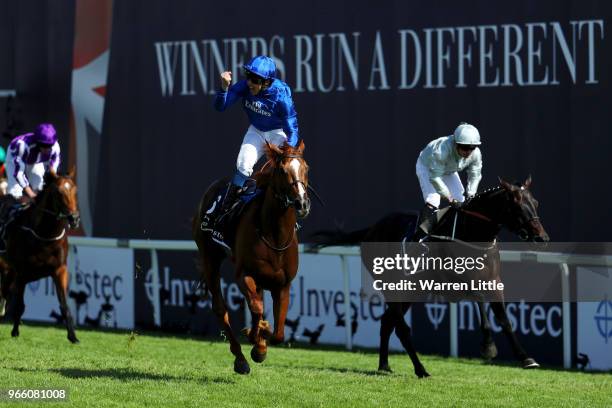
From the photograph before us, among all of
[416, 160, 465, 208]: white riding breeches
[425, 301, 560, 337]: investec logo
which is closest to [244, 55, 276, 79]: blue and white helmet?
[416, 160, 465, 208]: white riding breeches

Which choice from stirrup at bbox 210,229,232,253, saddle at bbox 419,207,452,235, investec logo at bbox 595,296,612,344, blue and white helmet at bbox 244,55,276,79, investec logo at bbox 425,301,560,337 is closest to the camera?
blue and white helmet at bbox 244,55,276,79

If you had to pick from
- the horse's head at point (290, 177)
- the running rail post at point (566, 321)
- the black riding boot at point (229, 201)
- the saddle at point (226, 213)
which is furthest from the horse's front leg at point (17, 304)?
the running rail post at point (566, 321)

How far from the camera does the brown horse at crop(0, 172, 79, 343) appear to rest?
1297 centimetres

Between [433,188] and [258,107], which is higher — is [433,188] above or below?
below

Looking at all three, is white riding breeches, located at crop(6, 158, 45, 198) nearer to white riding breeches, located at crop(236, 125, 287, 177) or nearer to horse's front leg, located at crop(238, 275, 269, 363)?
white riding breeches, located at crop(236, 125, 287, 177)

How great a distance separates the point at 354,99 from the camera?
45.3ft

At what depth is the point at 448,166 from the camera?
431 inches

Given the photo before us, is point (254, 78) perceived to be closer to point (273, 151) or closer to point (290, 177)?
point (273, 151)

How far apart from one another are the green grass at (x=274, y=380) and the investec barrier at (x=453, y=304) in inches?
15.3

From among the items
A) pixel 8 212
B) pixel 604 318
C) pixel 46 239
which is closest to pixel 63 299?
pixel 46 239

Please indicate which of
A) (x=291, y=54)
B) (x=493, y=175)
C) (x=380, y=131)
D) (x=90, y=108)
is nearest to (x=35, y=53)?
(x=90, y=108)

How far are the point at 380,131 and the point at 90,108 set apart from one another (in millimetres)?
4335

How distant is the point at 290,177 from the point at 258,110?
1019mm

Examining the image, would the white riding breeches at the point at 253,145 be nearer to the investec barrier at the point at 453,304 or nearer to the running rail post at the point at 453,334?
the investec barrier at the point at 453,304
